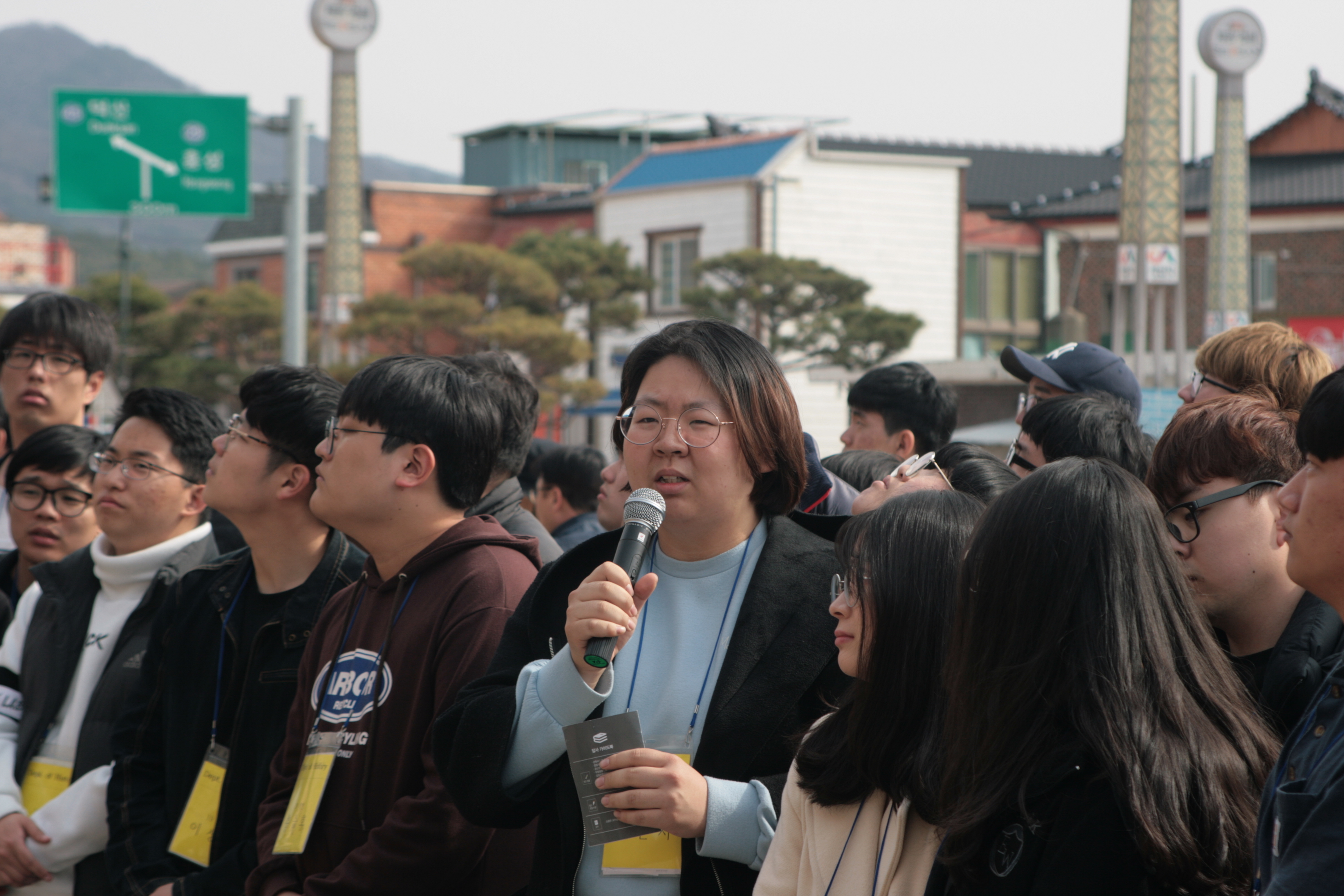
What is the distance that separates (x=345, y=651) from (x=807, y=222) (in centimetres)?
2504

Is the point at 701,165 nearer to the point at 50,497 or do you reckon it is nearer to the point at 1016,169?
the point at 1016,169

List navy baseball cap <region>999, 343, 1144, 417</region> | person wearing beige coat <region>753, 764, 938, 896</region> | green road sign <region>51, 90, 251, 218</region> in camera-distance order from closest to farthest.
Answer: person wearing beige coat <region>753, 764, 938, 896</region>
navy baseball cap <region>999, 343, 1144, 417</region>
green road sign <region>51, 90, 251, 218</region>

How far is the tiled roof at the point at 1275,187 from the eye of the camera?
24844mm

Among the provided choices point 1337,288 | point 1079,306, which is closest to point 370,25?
point 1079,306

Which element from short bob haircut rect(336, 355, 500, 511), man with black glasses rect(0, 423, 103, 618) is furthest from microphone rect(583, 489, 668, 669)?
man with black glasses rect(0, 423, 103, 618)

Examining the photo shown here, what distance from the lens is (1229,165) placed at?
17.2 m

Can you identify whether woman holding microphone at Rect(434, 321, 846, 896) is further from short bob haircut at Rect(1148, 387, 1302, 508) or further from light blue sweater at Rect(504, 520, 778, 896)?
short bob haircut at Rect(1148, 387, 1302, 508)

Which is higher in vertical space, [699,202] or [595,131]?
[595,131]

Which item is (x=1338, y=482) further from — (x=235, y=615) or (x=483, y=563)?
(x=235, y=615)

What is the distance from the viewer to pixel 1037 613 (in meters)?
1.93

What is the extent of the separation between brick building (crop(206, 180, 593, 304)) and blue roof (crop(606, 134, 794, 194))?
2.38 meters

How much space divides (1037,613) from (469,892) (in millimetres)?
1571

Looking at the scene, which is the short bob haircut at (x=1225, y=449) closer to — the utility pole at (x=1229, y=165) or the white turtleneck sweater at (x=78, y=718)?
the white turtleneck sweater at (x=78, y=718)

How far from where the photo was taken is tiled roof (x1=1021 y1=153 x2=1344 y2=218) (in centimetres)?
2484
